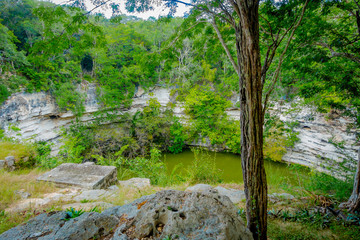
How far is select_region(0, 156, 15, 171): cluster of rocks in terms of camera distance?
13.6 ft

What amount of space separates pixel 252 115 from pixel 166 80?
1227cm

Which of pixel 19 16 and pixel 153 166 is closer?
pixel 153 166

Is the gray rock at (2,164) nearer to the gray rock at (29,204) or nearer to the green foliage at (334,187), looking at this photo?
the gray rock at (29,204)

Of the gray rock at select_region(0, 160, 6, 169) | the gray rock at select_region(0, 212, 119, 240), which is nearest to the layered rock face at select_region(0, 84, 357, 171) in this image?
the gray rock at select_region(0, 160, 6, 169)

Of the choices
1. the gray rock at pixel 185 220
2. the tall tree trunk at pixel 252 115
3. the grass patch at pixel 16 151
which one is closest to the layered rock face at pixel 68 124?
the grass patch at pixel 16 151

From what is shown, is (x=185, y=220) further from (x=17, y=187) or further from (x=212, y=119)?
(x=212, y=119)

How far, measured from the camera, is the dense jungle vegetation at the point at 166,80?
2188 mm

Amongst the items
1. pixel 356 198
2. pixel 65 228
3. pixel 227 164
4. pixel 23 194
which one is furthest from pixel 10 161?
pixel 227 164

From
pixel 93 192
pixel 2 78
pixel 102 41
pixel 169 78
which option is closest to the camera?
pixel 102 41

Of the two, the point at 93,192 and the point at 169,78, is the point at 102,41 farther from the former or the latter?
the point at 169,78

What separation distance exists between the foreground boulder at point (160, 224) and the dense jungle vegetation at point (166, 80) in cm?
128

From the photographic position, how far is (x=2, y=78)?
22.2 feet

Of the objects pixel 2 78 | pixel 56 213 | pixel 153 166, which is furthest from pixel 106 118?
pixel 56 213

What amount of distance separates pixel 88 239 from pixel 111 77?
1078 centimetres
